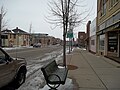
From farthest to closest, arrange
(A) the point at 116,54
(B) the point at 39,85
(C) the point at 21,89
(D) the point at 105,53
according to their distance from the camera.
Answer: (D) the point at 105,53, (A) the point at 116,54, (B) the point at 39,85, (C) the point at 21,89

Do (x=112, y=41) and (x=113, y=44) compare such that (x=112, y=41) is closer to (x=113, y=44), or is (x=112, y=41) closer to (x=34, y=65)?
(x=113, y=44)

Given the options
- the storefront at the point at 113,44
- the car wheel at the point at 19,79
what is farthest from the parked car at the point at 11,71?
the storefront at the point at 113,44

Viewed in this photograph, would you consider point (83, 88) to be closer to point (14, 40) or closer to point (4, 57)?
point (4, 57)

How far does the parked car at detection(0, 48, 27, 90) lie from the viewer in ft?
21.4

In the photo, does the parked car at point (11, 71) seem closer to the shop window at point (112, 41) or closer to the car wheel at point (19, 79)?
the car wheel at point (19, 79)

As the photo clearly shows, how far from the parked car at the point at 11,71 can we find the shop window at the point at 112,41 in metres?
15.0

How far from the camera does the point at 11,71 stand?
7.12 meters

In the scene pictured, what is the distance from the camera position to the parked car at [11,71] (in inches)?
256

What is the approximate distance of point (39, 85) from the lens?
8.03m

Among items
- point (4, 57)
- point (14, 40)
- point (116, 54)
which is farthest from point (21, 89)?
point (14, 40)

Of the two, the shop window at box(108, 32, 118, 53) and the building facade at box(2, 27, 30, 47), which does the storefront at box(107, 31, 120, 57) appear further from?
the building facade at box(2, 27, 30, 47)

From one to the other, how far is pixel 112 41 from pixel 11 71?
17020mm

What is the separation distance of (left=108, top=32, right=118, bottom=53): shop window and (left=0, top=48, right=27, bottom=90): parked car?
49.2ft

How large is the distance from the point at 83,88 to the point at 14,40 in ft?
250
